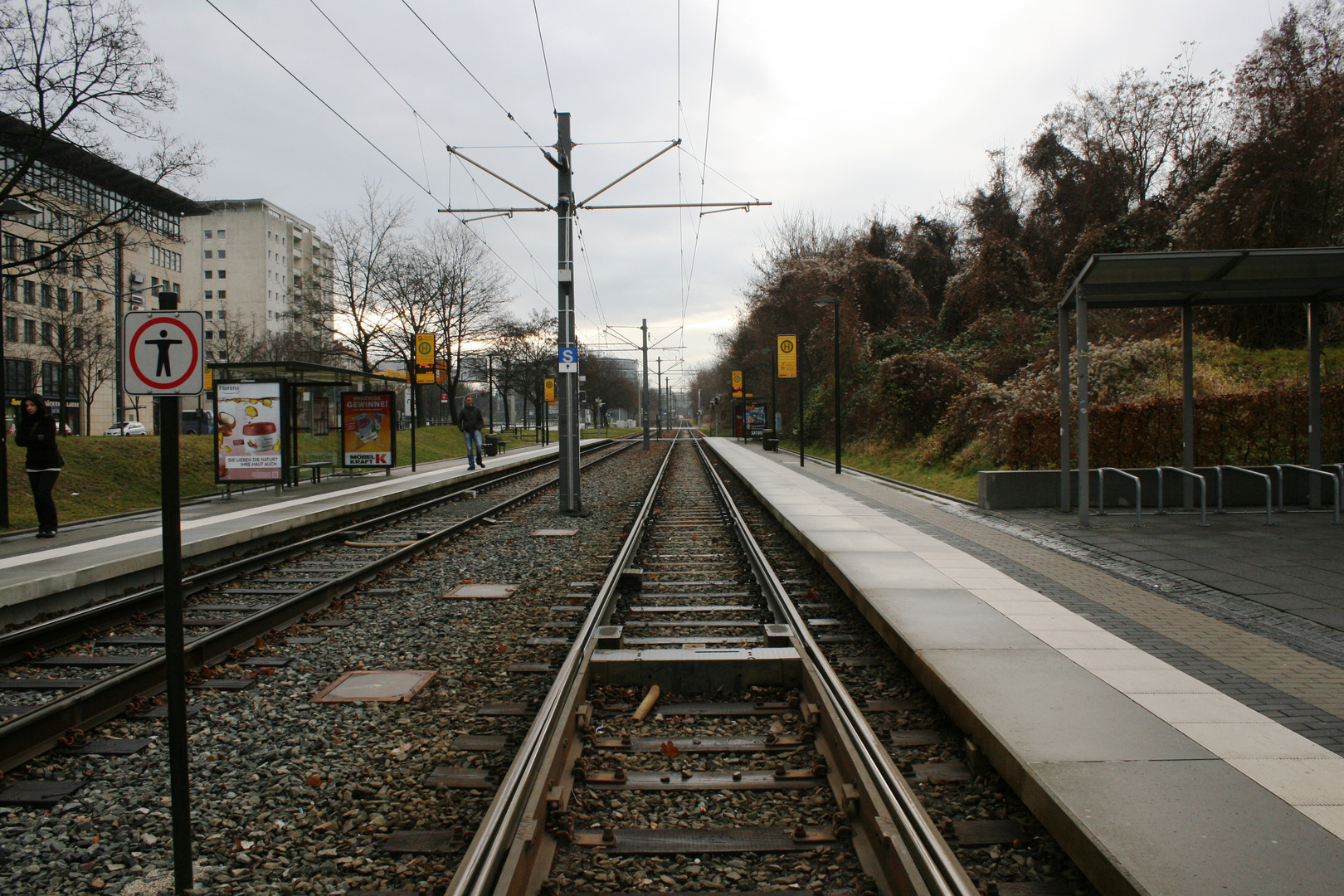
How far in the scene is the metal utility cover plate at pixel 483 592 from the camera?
8.12 metres

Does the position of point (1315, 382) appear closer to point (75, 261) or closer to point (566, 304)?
point (566, 304)

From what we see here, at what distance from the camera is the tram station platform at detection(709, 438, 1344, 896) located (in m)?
2.90

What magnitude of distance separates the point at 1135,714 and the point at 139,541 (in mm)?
11154

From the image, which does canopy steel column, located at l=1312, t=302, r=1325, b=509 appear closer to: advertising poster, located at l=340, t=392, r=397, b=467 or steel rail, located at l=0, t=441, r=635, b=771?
steel rail, located at l=0, t=441, r=635, b=771

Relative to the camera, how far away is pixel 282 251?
332 ft

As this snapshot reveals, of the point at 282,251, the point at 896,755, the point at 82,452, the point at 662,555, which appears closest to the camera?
the point at 896,755

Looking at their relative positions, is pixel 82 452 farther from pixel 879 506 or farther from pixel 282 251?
pixel 282 251

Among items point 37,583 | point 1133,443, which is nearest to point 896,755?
point 37,583

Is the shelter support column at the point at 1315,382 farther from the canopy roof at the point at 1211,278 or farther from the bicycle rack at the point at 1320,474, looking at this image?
the canopy roof at the point at 1211,278

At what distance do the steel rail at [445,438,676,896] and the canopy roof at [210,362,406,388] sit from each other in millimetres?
11741

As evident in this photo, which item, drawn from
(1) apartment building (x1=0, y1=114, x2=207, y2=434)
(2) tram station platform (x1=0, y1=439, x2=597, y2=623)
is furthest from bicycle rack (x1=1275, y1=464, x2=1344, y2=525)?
(2) tram station platform (x1=0, y1=439, x2=597, y2=623)

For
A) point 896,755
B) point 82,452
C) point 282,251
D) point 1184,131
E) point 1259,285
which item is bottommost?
point 896,755

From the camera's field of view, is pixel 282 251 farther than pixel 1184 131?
Yes

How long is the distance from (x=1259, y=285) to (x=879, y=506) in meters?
6.56
